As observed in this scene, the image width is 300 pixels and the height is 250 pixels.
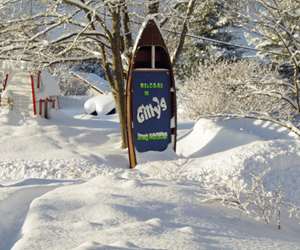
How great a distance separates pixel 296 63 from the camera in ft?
27.9

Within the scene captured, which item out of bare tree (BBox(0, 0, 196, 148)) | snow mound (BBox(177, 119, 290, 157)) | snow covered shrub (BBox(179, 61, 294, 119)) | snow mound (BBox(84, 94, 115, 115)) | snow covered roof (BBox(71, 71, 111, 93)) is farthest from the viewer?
snow covered roof (BBox(71, 71, 111, 93))

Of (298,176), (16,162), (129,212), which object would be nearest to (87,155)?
(16,162)

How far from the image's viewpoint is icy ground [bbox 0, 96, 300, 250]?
447cm

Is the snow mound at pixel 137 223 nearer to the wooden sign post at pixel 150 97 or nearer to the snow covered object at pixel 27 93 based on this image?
the wooden sign post at pixel 150 97

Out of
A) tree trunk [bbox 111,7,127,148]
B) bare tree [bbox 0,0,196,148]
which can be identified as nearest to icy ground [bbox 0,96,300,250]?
tree trunk [bbox 111,7,127,148]

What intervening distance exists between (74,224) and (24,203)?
A: 1.33 meters

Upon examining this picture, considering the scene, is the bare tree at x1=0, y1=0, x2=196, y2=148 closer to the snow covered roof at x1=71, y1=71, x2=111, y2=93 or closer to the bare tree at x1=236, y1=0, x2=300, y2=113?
the bare tree at x1=236, y1=0, x2=300, y2=113

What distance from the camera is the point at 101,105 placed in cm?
2595

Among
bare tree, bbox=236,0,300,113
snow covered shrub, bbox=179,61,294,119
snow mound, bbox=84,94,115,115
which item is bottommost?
snow mound, bbox=84,94,115,115

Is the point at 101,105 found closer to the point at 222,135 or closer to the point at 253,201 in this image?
the point at 222,135

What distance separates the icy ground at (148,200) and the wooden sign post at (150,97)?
0.56m

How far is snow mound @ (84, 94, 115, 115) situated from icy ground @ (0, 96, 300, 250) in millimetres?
13631

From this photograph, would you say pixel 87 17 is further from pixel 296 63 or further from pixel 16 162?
pixel 296 63

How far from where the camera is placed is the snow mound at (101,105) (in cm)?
2552
